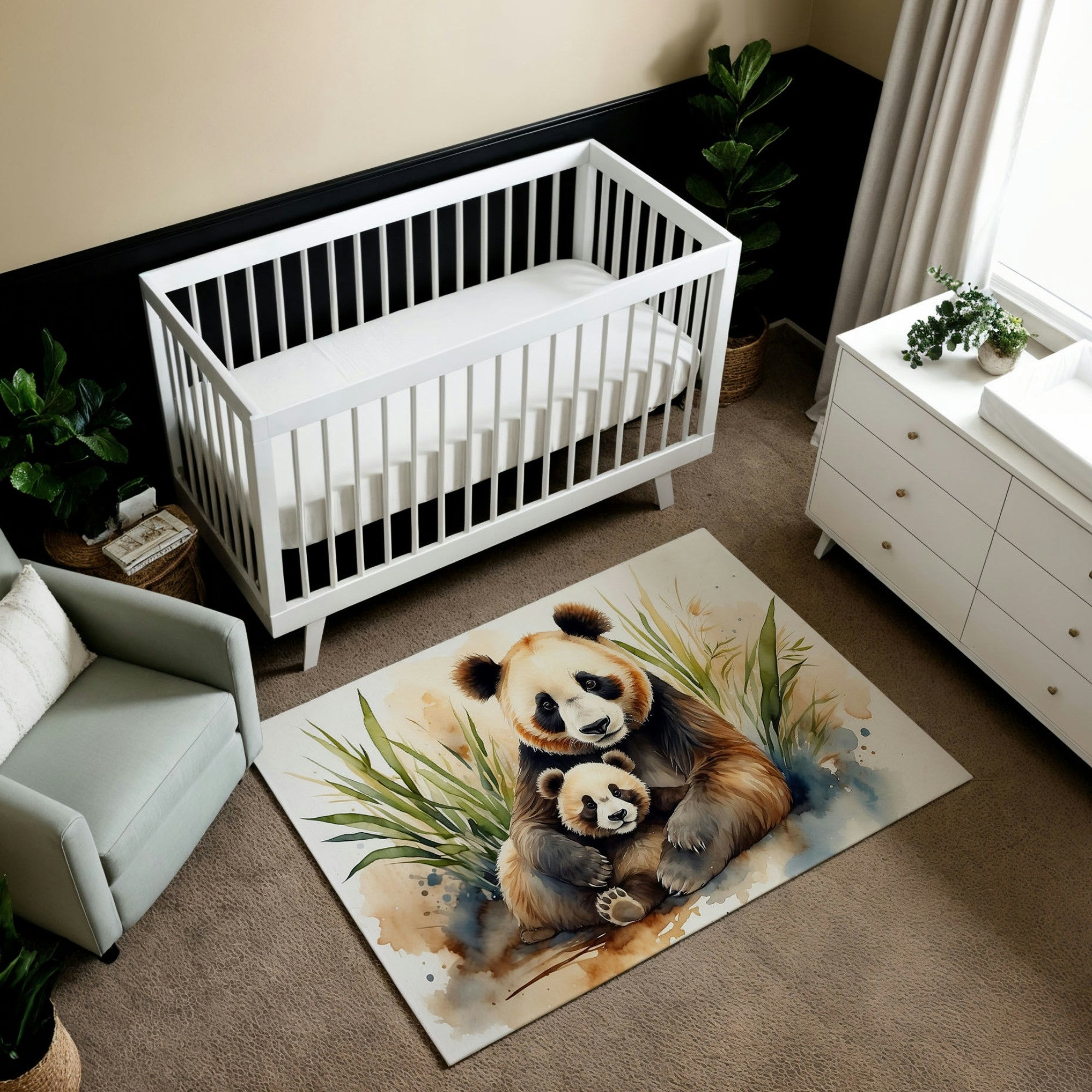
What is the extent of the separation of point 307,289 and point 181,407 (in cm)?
46

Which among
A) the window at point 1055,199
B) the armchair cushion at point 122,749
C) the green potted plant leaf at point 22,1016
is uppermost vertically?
the window at point 1055,199

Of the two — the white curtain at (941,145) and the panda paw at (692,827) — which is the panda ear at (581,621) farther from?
the white curtain at (941,145)

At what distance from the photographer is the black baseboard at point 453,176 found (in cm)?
288

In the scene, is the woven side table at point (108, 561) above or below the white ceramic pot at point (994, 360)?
below

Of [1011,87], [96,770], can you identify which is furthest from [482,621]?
[1011,87]

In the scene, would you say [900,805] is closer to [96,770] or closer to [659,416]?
[659,416]

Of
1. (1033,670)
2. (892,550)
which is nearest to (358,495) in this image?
(892,550)

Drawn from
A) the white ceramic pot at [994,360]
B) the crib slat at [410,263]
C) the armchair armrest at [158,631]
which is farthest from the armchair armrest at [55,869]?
the white ceramic pot at [994,360]

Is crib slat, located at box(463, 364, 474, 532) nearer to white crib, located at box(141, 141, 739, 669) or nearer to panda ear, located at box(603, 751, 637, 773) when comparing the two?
white crib, located at box(141, 141, 739, 669)

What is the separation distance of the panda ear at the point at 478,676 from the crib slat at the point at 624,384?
2.22 feet

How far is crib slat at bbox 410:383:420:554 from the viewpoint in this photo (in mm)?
2768

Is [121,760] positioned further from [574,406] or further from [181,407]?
[574,406]

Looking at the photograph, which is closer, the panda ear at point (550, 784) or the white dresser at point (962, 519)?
the white dresser at point (962, 519)

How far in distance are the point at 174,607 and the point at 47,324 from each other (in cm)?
85
